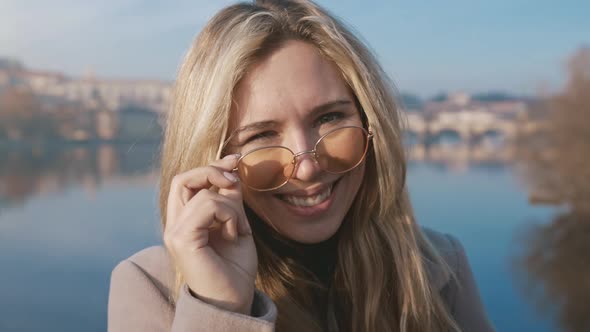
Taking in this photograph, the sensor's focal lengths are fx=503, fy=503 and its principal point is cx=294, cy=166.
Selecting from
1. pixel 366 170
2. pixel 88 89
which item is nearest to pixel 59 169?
pixel 88 89

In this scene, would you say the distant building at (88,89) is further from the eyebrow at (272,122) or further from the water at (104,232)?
the eyebrow at (272,122)

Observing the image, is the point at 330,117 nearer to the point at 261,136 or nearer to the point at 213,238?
the point at 261,136

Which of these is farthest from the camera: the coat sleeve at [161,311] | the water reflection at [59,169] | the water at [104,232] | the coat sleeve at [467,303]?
the water reflection at [59,169]

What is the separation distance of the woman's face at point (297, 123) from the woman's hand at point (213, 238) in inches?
3.0

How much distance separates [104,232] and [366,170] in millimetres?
11820

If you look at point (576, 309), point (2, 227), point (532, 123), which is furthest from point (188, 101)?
point (2, 227)

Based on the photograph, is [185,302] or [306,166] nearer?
[185,302]

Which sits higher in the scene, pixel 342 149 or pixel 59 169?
pixel 342 149

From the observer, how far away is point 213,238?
535 mm

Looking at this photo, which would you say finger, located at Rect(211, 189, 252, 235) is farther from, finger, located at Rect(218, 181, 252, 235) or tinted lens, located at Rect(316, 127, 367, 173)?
tinted lens, located at Rect(316, 127, 367, 173)

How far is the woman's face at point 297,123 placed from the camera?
0.60 metres

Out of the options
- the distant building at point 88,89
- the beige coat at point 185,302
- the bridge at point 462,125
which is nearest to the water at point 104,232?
the beige coat at point 185,302

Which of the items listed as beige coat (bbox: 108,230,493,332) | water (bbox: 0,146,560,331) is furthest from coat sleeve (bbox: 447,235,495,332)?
water (bbox: 0,146,560,331)

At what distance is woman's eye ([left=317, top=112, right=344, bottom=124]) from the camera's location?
0.63m
